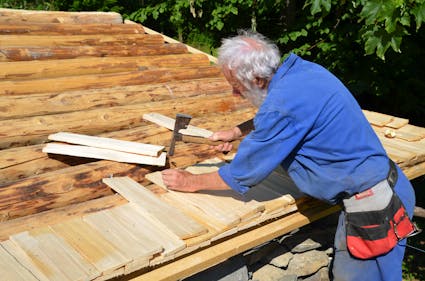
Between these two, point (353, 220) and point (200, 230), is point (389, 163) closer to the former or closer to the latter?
point (353, 220)

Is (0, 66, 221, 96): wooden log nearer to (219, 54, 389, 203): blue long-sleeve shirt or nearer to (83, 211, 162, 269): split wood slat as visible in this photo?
(83, 211, 162, 269): split wood slat

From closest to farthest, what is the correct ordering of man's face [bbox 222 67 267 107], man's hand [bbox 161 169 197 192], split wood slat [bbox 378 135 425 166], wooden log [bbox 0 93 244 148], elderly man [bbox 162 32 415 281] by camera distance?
elderly man [bbox 162 32 415 281], man's face [bbox 222 67 267 107], man's hand [bbox 161 169 197 192], wooden log [bbox 0 93 244 148], split wood slat [bbox 378 135 425 166]

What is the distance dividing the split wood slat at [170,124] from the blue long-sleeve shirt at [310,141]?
868 mm

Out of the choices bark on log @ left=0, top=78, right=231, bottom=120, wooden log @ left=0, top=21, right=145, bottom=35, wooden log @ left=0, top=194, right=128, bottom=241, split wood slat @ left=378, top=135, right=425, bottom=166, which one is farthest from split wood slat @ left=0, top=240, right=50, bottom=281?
wooden log @ left=0, top=21, right=145, bottom=35

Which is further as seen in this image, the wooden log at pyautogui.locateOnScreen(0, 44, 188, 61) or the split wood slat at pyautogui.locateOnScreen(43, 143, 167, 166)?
the wooden log at pyautogui.locateOnScreen(0, 44, 188, 61)

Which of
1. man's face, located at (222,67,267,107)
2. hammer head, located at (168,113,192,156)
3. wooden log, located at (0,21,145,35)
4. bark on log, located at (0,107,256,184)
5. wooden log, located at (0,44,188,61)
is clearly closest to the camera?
man's face, located at (222,67,267,107)

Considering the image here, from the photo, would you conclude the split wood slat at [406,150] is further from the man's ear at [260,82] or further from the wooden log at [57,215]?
the wooden log at [57,215]

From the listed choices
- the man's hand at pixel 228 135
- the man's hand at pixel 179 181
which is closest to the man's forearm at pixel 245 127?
the man's hand at pixel 228 135

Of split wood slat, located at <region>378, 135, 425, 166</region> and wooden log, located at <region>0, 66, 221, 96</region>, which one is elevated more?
split wood slat, located at <region>378, 135, 425, 166</region>

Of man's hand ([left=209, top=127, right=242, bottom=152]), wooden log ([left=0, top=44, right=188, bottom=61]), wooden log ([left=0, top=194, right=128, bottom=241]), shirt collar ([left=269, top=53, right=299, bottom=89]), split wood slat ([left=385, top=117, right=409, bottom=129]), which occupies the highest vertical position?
shirt collar ([left=269, top=53, right=299, bottom=89])

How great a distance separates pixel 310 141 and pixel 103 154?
5.18 feet

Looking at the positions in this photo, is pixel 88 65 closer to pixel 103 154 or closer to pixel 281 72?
pixel 103 154

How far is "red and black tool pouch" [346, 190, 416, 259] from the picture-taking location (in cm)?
277

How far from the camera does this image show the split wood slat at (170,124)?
3584 millimetres
